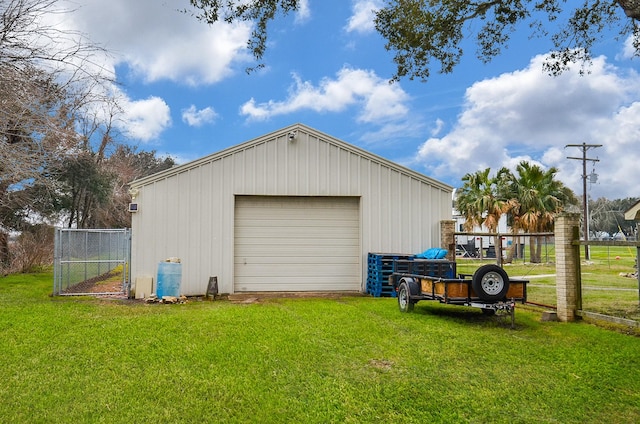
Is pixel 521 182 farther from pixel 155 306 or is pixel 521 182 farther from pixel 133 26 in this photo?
pixel 133 26

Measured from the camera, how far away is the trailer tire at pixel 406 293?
9070mm

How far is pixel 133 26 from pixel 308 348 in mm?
5055

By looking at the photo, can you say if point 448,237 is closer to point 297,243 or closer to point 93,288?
point 297,243

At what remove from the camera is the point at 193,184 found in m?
12.0

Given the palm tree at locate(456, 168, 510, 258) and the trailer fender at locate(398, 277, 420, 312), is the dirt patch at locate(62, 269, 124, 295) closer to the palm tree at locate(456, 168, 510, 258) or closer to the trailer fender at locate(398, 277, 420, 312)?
the trailer fender at locate(398, 277, 420, 312)

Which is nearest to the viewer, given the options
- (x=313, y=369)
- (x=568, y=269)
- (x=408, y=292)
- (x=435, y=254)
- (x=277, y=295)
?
(x=313, y=369)

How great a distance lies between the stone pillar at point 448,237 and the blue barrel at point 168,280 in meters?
6.80

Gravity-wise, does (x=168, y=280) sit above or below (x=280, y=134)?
below

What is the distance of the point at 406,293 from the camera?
9156 millimetres

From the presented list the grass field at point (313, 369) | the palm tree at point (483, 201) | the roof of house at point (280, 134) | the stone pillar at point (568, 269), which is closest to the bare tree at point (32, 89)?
the grass field at point (313, 369)

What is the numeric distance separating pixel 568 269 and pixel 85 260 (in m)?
11.8

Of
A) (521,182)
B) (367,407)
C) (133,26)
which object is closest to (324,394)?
(367,407)

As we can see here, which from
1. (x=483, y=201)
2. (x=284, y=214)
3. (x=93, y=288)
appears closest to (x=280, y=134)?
(x=284, y=214)

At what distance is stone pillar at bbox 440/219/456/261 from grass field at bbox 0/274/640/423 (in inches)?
151
